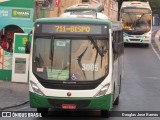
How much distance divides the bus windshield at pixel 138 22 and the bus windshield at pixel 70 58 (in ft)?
88.6

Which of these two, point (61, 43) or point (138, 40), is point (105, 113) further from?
point (138, 40)


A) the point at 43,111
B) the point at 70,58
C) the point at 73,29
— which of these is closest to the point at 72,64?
the point at 70,58

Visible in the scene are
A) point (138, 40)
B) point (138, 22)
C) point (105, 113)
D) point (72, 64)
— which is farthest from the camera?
point (138, 40)

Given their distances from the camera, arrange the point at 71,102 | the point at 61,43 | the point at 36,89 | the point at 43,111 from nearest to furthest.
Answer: the point at 71,102
the point at 36,89
the point at 61,43
the point at 43,111

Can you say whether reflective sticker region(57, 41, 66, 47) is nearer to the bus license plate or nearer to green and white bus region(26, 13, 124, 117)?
green and white bus region(26, 13, 124, 117)

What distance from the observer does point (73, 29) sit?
1311 cm

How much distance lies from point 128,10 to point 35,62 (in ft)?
91.5

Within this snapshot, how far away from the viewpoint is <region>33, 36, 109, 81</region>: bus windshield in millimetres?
12836

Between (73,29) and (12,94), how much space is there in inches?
224

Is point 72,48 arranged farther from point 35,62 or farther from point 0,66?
point 0,66

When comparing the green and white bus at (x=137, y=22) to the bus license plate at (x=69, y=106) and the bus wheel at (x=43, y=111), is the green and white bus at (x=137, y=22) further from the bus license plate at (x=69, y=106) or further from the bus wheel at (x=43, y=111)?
the bus license plate at (x=69, y=106)

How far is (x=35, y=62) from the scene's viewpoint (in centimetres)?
1309

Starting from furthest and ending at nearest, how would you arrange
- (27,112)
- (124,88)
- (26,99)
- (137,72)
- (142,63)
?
(142,63) → (137,72) → (124,88) → (26,99) → (27,112)

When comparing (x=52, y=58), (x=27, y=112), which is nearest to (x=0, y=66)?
(x=27, y=112)
